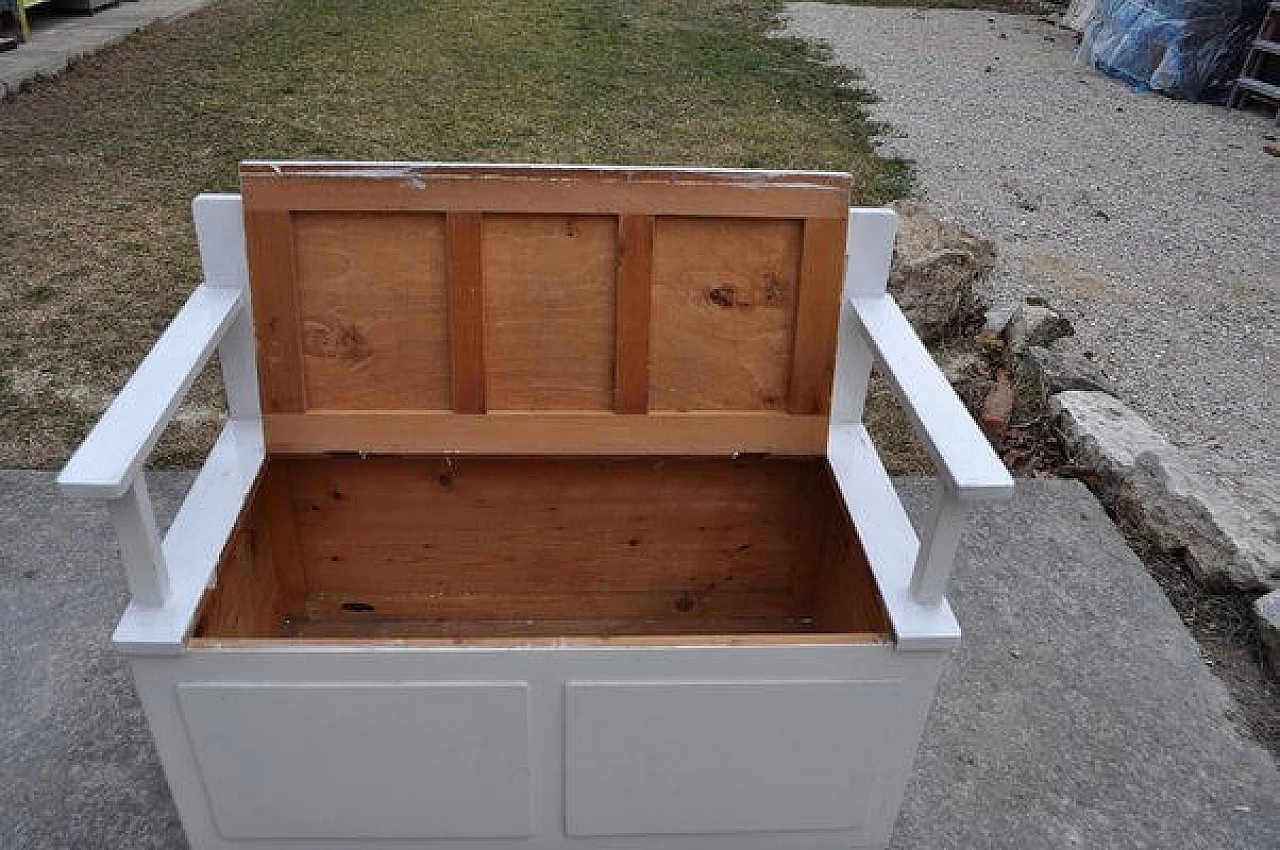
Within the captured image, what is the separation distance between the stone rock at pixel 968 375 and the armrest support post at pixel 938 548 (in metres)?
2.26

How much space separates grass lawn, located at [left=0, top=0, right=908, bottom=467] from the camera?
420cm

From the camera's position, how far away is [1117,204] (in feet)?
20.9

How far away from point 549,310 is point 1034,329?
8.91 ft

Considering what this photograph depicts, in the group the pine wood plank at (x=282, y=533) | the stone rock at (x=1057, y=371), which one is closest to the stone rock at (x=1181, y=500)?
the stone rock at (x=1057, y=371)

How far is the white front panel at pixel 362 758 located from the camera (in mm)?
1604

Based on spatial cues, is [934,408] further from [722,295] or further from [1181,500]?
[1181,500]

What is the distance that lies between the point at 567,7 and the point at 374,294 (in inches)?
392

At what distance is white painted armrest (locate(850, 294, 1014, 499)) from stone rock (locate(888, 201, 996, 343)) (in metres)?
2.23

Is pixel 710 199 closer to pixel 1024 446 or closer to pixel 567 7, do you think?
pixel 1024 446

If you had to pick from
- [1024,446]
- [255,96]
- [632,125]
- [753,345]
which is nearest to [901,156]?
[632,125]

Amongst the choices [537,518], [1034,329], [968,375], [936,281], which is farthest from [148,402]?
[1034,329]

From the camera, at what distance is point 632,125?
723cm

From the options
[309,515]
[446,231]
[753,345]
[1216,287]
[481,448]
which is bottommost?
[1216,287]

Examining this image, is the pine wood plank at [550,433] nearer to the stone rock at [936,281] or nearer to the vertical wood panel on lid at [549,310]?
the vertical wood panel on lid at [549,310]
